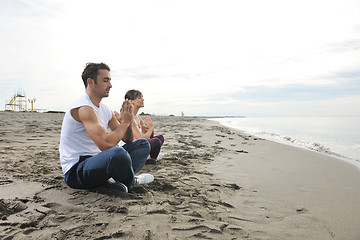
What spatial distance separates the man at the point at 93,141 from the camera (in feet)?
8.04

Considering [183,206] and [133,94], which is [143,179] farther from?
[133,94]

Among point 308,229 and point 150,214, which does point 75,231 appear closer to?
point 150,214

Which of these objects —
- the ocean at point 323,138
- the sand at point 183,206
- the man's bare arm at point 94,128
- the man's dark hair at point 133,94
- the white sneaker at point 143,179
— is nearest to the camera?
the sand at point 183,206

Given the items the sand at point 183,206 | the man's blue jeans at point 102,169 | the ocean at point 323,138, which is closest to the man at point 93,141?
the man's blue jeans at point 102,169

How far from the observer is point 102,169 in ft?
8.11

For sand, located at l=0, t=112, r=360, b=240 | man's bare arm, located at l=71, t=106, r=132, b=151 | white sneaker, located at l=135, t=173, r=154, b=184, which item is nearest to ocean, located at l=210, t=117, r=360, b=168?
sand, located at l=0, t=112, r=360, b=240

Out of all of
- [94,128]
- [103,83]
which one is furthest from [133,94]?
[94,128]

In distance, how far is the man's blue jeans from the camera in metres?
2.44

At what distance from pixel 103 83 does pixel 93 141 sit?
69cm

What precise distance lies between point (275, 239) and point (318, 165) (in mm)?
3914

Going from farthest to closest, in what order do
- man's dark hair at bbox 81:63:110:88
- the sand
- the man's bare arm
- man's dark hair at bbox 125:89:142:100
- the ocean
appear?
the ocean
man's dark hair at bbox 125:89:142:100
man's dark hair at bbox 81:63:110:88
the man's bare arm
the sand

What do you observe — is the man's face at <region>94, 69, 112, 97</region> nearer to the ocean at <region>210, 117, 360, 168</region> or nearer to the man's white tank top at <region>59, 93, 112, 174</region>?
the man's white tank top at <region>59, 93, 112, 174</region>

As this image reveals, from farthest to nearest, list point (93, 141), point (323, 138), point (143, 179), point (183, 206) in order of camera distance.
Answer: point (323, 138) < point (143, 179) < point (93, 141) < point (183, 206)

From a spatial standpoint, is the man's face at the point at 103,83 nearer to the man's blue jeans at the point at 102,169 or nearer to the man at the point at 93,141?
the man at the point at 93,141
